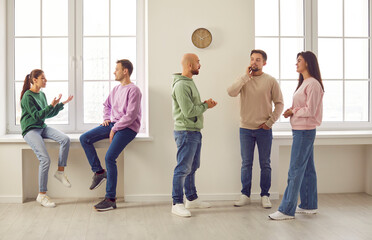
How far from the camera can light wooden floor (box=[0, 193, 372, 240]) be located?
3594 mm

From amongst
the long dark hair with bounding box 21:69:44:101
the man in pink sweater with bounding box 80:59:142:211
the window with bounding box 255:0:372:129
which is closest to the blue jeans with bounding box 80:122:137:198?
the man in pink sweater with bounding box 80:59:142:211

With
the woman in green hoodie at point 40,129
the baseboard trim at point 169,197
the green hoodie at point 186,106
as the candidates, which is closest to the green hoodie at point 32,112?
the woman in green hoodie at point 40,129

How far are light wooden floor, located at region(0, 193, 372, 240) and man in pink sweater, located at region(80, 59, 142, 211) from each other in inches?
10.8

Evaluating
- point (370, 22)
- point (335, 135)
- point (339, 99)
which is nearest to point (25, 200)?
point (335, 135)

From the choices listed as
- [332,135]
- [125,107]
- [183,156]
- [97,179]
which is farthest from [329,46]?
[97,179]

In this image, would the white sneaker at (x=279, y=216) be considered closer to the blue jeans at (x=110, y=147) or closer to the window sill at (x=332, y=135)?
the window sill at (x=332, y=135)

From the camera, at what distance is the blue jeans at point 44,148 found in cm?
459

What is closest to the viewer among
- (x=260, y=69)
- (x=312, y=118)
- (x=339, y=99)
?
(x=312, y=118)

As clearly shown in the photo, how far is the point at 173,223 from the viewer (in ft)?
12.9

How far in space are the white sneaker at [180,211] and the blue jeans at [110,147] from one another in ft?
2.21

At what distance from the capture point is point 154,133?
4.82 metres

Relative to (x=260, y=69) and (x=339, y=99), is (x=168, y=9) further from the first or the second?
(x=339, y=99)

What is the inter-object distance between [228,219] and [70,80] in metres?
2.45

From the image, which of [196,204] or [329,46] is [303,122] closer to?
[196,204]
